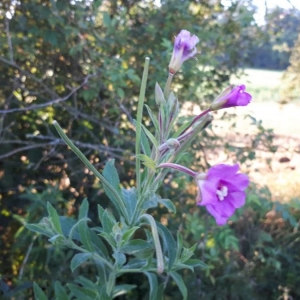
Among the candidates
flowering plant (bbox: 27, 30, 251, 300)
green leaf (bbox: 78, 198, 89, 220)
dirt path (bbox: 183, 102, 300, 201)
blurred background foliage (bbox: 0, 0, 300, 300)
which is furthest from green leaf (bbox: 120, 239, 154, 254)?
dirt path (bbox: 183, 102, 300, 201)

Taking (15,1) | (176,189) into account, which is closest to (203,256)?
(176,189)

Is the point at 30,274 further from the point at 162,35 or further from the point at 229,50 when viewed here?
the point at 229,50

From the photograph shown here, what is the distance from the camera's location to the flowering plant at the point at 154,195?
2.96ft

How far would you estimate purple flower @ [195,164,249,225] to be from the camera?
2.85ft

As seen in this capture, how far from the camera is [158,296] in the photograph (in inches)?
53.9

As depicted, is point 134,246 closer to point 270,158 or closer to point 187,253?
point 187,253

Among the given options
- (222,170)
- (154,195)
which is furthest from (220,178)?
(154,195)

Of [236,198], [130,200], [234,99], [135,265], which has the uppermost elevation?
[234,99]

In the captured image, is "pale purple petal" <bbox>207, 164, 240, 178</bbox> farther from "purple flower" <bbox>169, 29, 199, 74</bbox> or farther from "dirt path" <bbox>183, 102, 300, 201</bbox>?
"dirt path" <bbox>183, 102, 300, 201</bbox>

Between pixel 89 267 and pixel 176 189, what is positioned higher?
pixel 176 189

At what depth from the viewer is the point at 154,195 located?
3.72 ft

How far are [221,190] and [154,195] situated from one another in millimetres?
246

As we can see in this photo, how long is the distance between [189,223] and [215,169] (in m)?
1.31

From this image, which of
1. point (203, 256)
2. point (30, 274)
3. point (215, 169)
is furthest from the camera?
point (30, 274)
